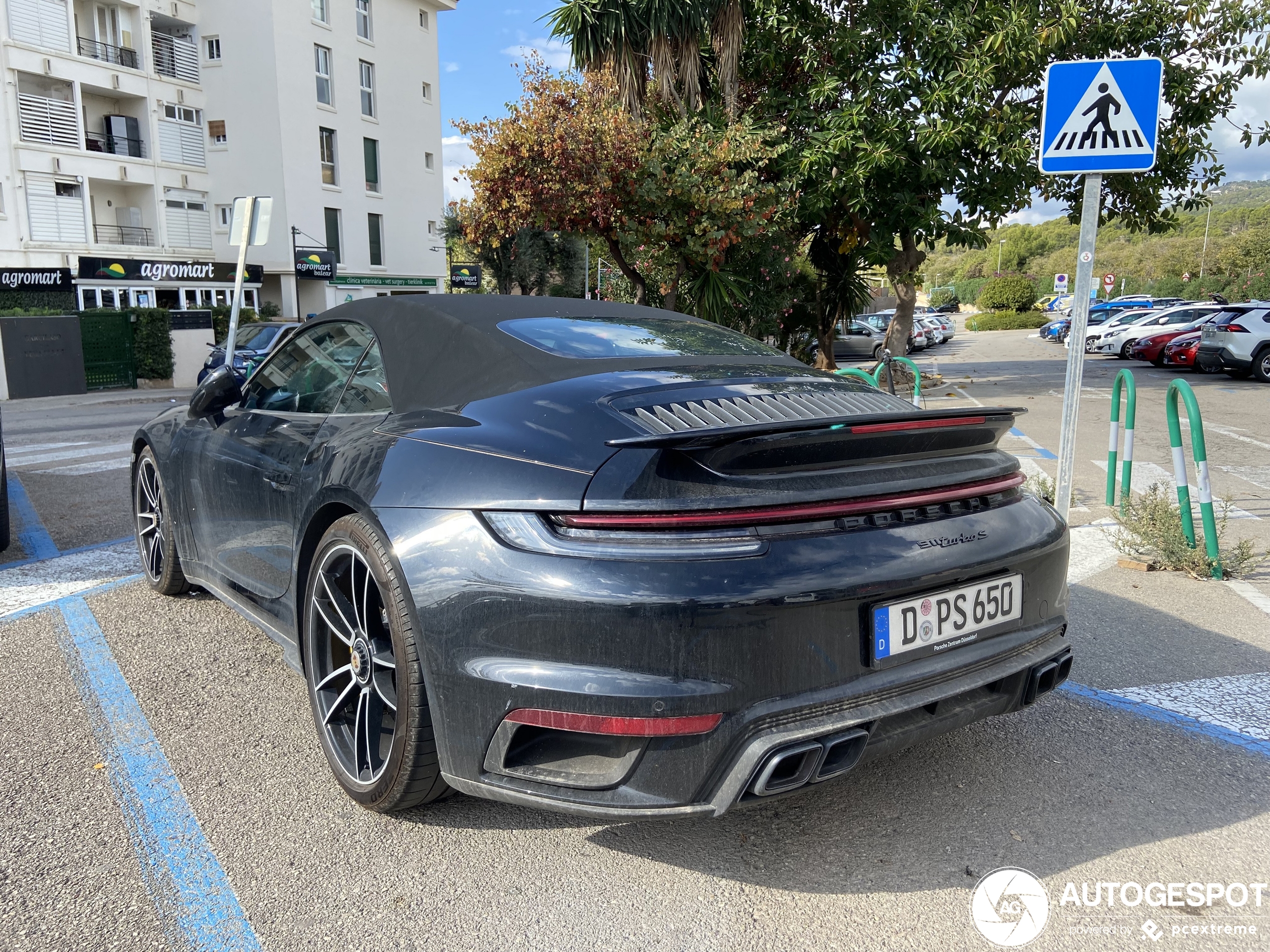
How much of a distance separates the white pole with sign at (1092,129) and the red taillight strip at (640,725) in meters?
3.80

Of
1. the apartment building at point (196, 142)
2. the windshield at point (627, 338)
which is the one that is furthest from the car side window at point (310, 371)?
the apartment building at point (196, 142)

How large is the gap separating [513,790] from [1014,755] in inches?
68.6

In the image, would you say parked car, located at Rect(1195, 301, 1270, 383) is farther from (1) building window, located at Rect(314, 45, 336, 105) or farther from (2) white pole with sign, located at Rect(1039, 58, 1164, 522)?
(1) building window, located at Rect(314, 45, 336, 105)

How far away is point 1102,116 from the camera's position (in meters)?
5.06

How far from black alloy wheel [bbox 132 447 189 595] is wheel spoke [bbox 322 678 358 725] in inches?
75.1

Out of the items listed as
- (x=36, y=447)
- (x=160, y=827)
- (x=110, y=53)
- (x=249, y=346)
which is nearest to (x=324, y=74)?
(x=110, y=53)

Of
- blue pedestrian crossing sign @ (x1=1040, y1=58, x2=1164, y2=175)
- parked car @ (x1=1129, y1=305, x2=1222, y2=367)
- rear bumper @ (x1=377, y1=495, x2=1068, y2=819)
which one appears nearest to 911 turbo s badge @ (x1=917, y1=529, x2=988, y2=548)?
rear bumper @ (x1=377, y1=495, x2=1068, y2=819)

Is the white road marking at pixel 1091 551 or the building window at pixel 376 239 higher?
the building window at pixel 376 239

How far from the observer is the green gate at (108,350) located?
2103cm

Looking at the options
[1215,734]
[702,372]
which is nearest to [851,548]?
[702,372]

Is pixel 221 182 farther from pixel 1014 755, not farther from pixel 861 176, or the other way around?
pixel 1014 755

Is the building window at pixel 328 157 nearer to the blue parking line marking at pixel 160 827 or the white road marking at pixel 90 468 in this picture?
the white road marking at pixel 90 468

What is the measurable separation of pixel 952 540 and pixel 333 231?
3797 cm

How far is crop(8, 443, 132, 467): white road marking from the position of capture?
9500 millimetres
